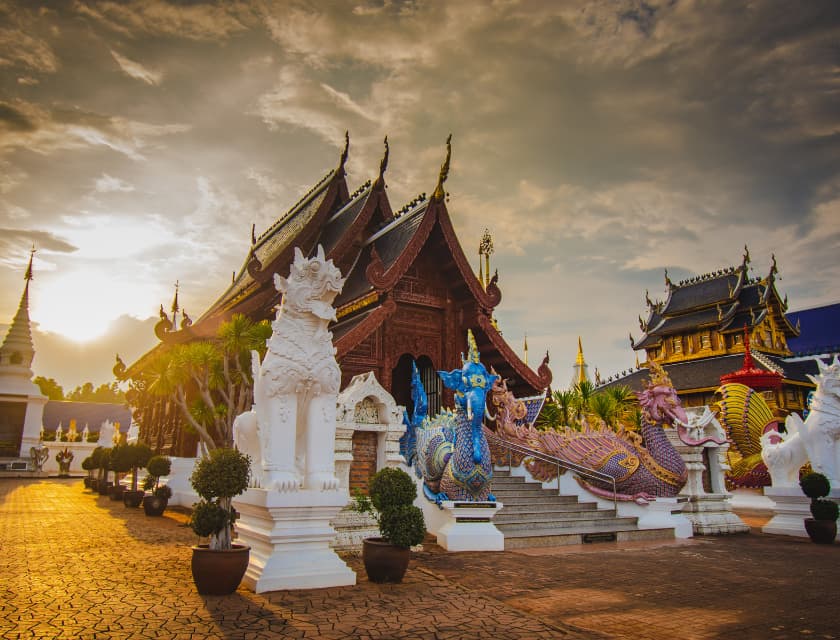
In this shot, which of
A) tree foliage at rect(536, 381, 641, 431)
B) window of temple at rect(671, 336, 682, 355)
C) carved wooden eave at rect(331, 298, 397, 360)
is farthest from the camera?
window of temple at rect(671, 336, 682, 355)

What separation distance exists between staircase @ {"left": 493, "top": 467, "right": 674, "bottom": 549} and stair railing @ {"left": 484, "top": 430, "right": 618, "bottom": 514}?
39cm

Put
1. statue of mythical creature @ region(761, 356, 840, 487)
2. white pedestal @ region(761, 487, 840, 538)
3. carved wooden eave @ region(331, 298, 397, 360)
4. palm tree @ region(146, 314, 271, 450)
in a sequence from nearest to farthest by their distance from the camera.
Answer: statue of mythical creature @ region(761, 356, 840, 487)
white pedestal @ region(761, 487, 840, 538)
palm tree @ region(146, 314, 271, 450)
carved wooden eave @ region(331, 298, 397, 360)

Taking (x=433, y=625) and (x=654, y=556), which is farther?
(x=654, y=556)

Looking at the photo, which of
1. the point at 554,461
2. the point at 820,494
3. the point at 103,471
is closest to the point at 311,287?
the point at 554,461

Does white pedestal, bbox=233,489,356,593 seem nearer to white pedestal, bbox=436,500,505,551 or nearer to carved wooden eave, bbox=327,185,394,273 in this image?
white pedestal, bbox=436,500,505,551

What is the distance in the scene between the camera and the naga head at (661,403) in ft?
34.4

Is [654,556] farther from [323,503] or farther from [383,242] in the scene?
[383,242]

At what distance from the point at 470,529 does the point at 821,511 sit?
5599 mm

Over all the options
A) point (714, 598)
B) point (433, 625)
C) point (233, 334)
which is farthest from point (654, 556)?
point (233, 334)

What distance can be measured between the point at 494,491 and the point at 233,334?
571 centimetres

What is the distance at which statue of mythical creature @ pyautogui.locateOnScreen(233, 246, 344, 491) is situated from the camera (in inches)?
223

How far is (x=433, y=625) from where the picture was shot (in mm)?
4102

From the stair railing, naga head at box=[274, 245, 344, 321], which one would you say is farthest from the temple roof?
naga head at box=[274, 245, 344, 321]

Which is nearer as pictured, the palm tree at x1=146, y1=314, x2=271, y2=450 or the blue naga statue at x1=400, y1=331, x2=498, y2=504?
the blue naga statue at x1=400, y1=331, x2=498, y2=504
